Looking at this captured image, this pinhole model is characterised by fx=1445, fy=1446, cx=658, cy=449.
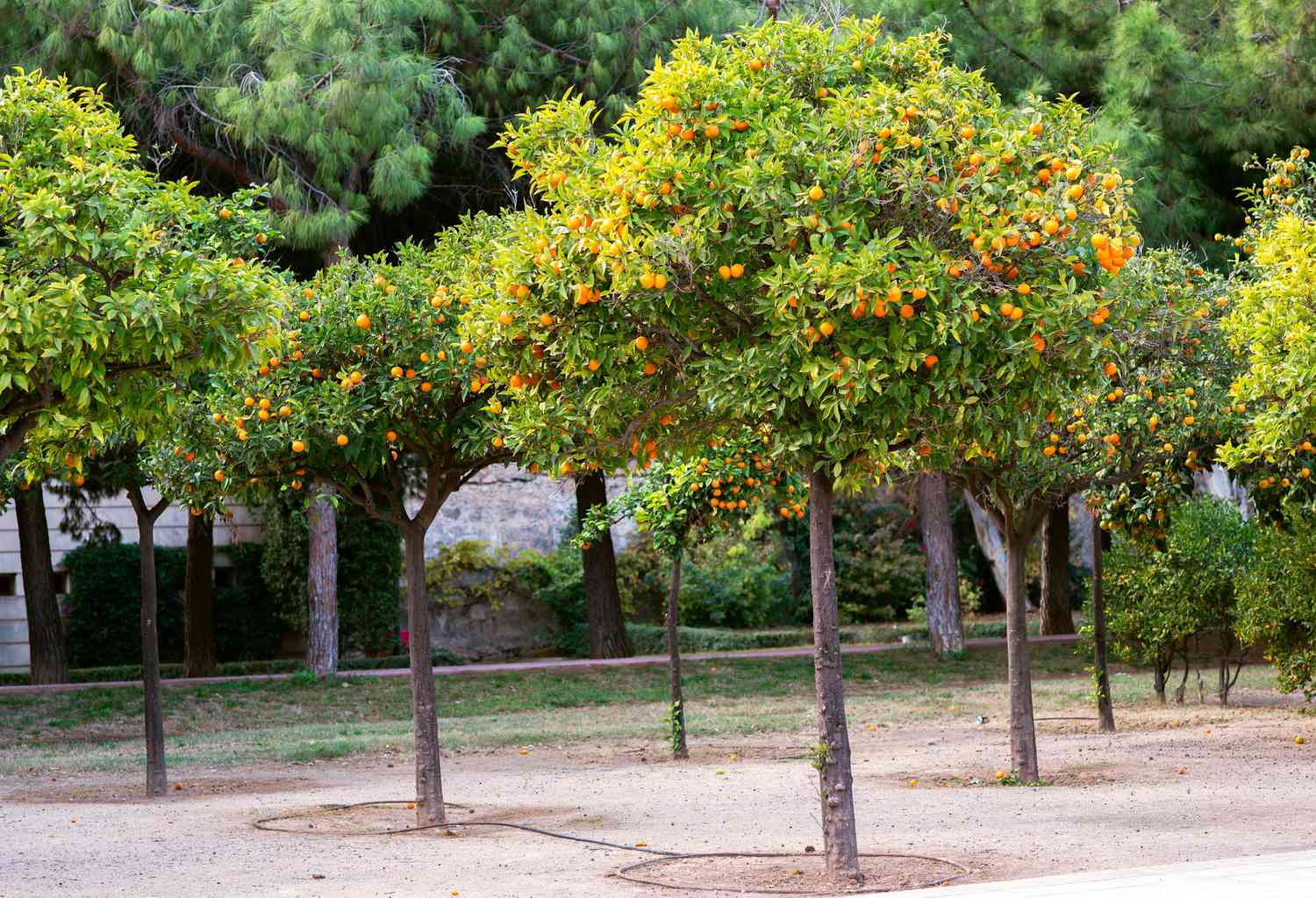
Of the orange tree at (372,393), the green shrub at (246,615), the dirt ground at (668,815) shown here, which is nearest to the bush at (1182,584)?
the dirt ground at (668,815)

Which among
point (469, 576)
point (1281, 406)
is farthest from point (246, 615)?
point (1281, 406)

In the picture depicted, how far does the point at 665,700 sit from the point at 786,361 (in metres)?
12.6

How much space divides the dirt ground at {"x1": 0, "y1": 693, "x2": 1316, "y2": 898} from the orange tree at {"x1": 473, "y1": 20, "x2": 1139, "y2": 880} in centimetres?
136

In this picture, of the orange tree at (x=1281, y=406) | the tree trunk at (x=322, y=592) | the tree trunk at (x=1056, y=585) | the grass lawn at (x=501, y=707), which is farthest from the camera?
the tree trunk at (x=1056, y=585)

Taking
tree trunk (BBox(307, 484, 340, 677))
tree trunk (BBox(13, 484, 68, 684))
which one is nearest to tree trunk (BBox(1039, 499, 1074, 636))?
tree trunk (BBox(307, 484, 340, 677))

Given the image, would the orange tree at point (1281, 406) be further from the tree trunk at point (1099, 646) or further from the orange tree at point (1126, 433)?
the tree trunk at point (1099, 646)

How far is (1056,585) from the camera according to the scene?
77.6 ft

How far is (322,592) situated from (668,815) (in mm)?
10456

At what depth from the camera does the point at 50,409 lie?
6375 mm

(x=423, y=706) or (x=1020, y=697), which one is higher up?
(x=423, y=706)

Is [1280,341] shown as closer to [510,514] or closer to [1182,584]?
[1182,584]

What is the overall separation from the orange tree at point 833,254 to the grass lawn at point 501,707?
→ 331 inches

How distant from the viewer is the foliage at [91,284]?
5895 mm

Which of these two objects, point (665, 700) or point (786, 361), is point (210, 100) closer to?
point (665, 700)
